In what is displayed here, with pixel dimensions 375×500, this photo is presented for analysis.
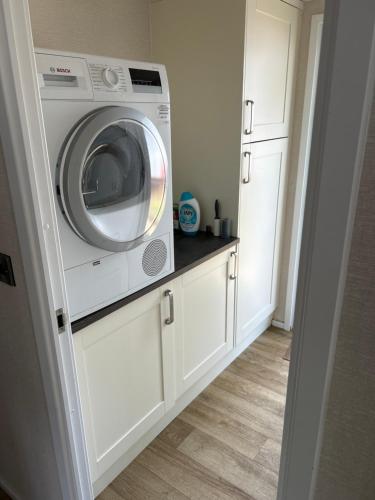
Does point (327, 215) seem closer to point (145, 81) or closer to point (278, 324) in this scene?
point (145, 81)

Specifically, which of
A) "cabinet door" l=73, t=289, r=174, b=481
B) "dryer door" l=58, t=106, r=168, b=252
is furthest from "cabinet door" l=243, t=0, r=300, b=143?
"cabinet door" l=73, t=289, r=174, b=481

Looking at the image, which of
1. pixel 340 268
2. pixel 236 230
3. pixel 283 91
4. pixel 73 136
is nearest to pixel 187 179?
pixel 236 230

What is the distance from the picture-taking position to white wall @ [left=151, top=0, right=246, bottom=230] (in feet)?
5.99

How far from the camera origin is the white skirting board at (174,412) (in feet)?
5.43

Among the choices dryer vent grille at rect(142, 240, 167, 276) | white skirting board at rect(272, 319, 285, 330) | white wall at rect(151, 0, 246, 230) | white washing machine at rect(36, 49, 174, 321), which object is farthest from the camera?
white skirting board at rect(272, 319, 285, 330)

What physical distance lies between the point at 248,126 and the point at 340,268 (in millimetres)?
1488

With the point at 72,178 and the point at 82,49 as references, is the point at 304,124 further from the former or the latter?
the point at 72,178

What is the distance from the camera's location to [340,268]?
0.64m

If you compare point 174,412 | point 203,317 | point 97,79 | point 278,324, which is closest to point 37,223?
point 97,79

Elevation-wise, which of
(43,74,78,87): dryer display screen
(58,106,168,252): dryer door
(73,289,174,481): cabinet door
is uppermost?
(43,74,78,87): dryer display screen

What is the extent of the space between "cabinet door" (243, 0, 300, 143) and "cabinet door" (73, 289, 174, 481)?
42.6 inches

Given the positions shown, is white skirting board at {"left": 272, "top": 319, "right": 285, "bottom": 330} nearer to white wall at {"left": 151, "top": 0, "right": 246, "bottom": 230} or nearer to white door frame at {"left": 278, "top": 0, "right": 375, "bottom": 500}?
white wall at {"left": 151, "top": 0, "right": 246, "bottom": 230}

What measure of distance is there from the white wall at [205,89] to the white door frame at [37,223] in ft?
3.93

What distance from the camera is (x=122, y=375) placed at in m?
1.54
